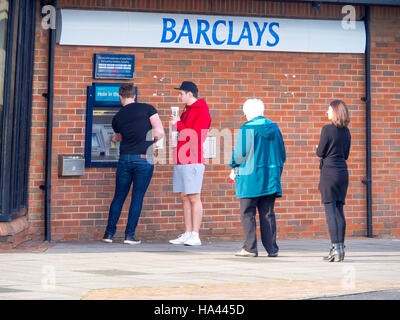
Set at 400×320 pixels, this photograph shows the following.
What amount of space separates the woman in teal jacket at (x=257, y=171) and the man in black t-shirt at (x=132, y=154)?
177cm

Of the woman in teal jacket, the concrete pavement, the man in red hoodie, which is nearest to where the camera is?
the concrete pavement

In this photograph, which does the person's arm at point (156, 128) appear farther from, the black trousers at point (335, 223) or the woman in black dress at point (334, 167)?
the black trousers at point (335, 223)

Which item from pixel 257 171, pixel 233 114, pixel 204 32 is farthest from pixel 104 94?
pixel 257 171

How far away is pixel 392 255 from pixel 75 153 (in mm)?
4411

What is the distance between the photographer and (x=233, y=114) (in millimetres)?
12469

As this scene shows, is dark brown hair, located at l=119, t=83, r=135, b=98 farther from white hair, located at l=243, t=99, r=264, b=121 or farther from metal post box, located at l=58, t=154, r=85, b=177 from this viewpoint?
white hair, located at l=243, t=99, r=264, b=121

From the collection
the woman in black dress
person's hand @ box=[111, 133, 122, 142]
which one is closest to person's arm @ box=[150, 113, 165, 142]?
person's hand @ box=[111, 133, 122, 142]

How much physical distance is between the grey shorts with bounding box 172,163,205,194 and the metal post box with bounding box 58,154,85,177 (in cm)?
135

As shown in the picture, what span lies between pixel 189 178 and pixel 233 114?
Result: 1697 mm

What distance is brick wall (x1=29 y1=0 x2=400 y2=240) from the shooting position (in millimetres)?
11758

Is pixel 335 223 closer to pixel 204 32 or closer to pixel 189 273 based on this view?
pixel 189 273

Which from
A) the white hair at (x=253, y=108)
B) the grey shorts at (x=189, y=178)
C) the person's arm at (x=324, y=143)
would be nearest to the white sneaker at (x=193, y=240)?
the grey shorts at (x=189, y=178)

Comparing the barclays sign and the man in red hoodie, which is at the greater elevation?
the barclays sign

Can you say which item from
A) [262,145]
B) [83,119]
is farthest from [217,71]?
[262,145]
